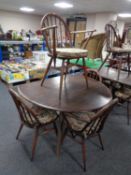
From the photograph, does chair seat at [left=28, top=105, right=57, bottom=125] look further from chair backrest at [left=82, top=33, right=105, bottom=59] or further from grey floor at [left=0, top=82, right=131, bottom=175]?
chair backrest at [left=82, top=33, right=105, bottom=59]

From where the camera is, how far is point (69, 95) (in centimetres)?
170

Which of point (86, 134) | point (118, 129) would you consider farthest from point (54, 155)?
point (118, 129)

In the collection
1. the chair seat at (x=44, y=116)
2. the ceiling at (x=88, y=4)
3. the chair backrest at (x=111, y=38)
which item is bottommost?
the chair seat at (x=44, y=116)

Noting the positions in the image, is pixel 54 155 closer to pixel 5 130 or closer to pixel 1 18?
pixel 5 130

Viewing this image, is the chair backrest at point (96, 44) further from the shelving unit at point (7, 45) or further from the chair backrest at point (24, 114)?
the shelving unit at point (7, 45)

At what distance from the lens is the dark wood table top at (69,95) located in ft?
4.79

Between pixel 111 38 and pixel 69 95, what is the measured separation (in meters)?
1.81

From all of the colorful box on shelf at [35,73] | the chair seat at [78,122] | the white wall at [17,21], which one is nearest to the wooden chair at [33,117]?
the chair seat at [78,122]

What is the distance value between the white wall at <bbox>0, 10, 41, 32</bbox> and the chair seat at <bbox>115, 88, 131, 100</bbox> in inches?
274

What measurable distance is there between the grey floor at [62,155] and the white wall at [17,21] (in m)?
6.66

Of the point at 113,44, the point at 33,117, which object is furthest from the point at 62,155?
the point at 113,44

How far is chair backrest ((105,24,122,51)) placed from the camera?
9.06 feet

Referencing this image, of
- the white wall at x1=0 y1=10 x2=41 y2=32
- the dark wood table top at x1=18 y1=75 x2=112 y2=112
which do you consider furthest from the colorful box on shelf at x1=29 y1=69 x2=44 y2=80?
the white wall at x1=0 y1=10 x2=41 y2=32

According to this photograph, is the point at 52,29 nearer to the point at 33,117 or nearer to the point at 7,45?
the point at 33,117
